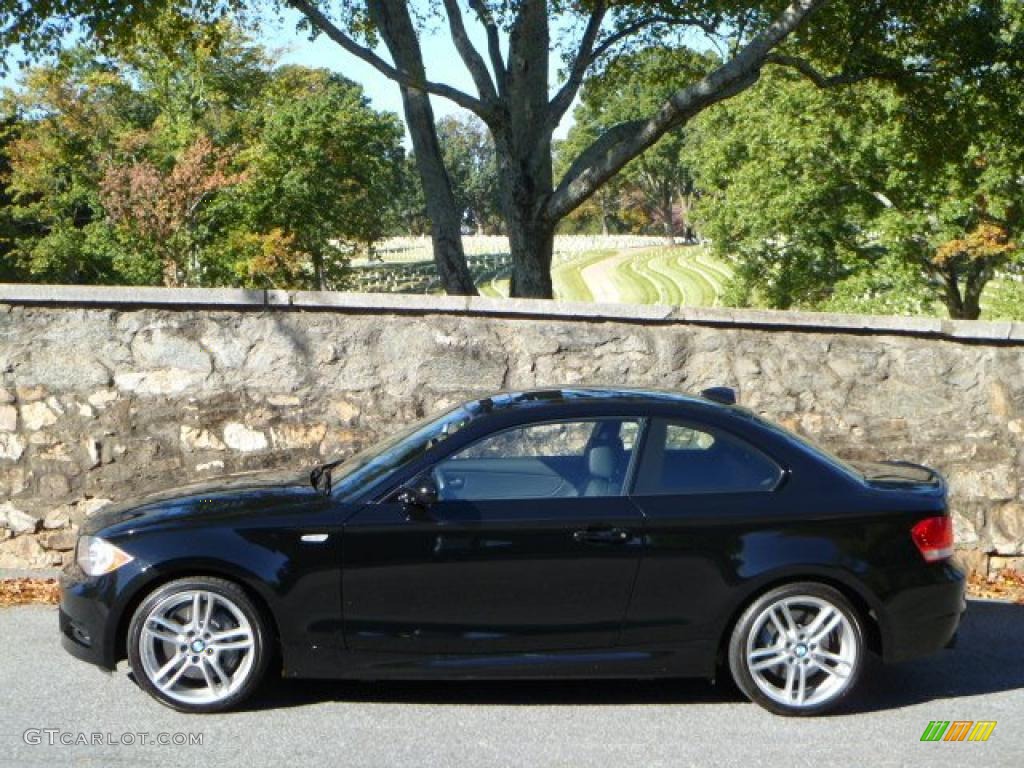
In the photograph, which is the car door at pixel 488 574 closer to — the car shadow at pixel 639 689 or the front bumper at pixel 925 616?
the car shadow at pixel 639 689

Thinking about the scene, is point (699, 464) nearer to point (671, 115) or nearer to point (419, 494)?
point (419, 494)

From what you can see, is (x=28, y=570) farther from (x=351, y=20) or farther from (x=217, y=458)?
(x=351, y=20)

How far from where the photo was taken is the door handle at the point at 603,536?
19.2 feet

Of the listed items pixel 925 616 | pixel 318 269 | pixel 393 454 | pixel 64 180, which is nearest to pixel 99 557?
pixel 393 454

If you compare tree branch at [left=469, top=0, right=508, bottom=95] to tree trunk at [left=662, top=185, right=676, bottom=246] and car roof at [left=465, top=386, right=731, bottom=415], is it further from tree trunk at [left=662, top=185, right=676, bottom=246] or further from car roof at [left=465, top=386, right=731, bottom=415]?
tree trunk at [left=662, top=185, right=676, bottom=246]

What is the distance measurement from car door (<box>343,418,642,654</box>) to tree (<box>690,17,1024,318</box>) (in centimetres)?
2826

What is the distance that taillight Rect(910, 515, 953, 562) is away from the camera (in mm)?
6051

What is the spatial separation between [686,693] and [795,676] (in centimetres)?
60

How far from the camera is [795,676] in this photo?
5941 millimetres

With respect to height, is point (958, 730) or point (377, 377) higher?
point (377, 377)

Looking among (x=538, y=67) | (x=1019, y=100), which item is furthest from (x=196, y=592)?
(x=1019, y=100)

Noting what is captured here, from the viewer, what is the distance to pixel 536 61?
614 inches

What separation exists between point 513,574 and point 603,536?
1.42ft

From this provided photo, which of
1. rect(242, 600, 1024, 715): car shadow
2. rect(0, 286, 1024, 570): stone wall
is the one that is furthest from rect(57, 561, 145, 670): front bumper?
rect(0, 286, 1024, 570): stone wall
